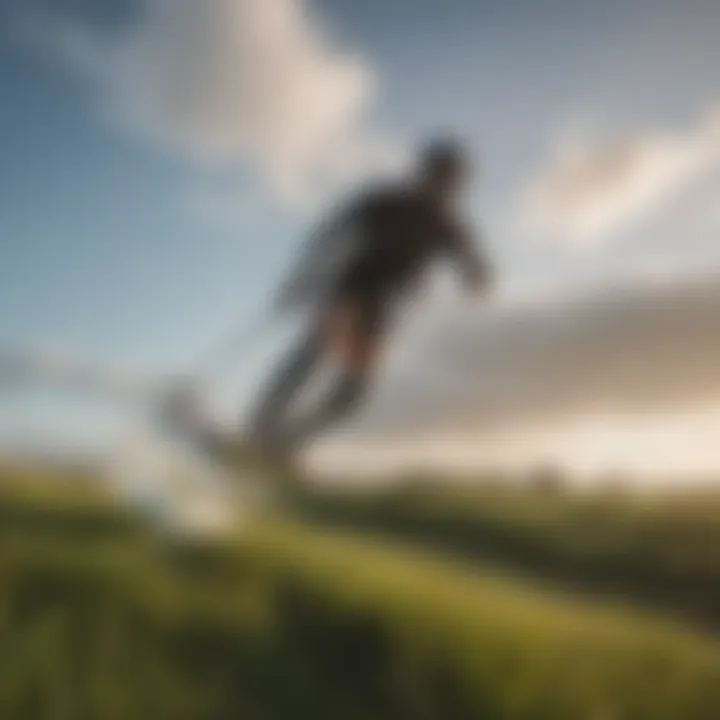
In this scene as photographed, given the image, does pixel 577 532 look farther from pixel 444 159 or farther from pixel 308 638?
pixel 444 159

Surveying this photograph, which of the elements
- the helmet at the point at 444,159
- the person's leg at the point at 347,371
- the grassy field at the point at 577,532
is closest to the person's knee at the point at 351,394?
the person's leg at the point at 347,371

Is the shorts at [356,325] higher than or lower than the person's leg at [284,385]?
higher

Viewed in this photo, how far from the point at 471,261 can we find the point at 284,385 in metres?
0.30

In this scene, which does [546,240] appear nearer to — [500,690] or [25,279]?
[500,690]

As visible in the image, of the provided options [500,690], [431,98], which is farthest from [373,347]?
[500,690]

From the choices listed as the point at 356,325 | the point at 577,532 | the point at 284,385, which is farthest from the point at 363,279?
the point at 577,532

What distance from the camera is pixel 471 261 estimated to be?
1434 millimetres

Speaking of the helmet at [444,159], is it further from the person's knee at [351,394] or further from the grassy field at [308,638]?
the grassy field at [308,638]

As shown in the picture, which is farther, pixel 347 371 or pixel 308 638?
pixel 347 371

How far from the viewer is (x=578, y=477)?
1.39m

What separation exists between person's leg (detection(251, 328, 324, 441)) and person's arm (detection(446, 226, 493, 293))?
212 mm

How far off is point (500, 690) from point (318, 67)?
856 millimetres

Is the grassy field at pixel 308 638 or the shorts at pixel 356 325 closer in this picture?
the grassy field at pixel 308 638

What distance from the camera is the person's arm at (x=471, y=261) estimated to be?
142 cm
